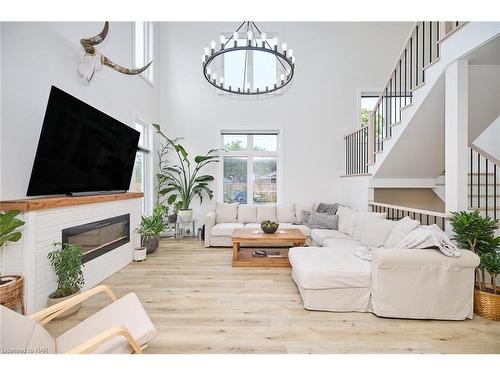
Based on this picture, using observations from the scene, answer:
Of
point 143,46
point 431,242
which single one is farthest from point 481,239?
point 143,46

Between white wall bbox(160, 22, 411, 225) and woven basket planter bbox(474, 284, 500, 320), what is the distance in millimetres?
3391

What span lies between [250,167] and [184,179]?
64.1 inches

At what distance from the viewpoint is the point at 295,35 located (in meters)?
5.38

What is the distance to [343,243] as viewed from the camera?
124 inches

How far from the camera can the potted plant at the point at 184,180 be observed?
16.4 feet

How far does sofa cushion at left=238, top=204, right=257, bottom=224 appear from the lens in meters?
4.94

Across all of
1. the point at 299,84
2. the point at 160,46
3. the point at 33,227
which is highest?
the point at 160,46

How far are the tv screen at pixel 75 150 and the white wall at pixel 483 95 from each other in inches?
173

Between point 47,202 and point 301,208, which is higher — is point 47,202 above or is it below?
above

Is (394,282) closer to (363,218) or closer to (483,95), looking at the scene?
(363,218)

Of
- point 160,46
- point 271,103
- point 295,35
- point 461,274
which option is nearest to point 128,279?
point 461,274

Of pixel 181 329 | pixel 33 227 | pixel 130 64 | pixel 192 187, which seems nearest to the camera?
pixel 181 329
